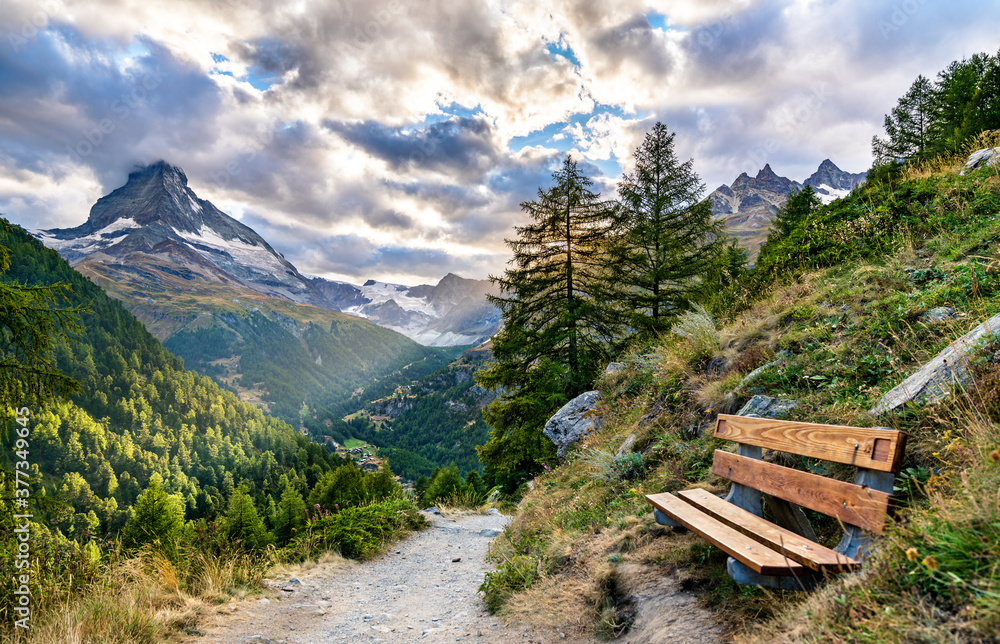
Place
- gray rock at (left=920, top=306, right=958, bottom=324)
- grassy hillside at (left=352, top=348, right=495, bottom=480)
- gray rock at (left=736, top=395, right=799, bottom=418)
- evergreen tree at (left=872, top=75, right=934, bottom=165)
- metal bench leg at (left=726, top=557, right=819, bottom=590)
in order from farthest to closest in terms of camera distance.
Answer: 1. grassy hillside at (left=352, top=348, right=495, bottom=480)
2. evergreen tree at (left=872, top=75, right=934, bottom=165)
3. gray rock at (left=736, top=395, right=799, bottom=418)
4. gray rock at (left=920, top=306, right=958, bottom=324)
5. metal bench leg at (left=726, top=557, right=819, bottom=590)

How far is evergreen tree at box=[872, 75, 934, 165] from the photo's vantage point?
33.4m

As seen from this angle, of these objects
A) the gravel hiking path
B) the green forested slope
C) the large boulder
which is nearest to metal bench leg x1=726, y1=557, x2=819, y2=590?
the gravel hiking path

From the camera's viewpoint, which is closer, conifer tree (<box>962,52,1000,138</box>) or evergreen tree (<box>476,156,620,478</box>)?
evergreen tree (<box>476,156,620,478</box>)

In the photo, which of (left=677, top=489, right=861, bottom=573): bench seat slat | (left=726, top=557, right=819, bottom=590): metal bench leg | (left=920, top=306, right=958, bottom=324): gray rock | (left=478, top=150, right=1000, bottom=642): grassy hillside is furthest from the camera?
(left=920, top=306, right=958, bottom=324): gray rock

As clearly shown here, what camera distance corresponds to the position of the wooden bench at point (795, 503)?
264 centimetres

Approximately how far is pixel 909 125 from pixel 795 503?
160 feet

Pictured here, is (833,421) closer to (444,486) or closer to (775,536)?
(775,536)

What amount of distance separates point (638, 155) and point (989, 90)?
25.2 meters

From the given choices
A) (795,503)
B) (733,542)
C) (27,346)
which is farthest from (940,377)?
(27,346)

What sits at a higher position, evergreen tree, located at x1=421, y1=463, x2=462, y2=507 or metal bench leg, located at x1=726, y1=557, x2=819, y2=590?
metal bench leg, located at x1=726, y1=557, x2=819, y2=590

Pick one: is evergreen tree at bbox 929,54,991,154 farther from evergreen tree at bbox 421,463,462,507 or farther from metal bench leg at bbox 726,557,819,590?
evergreen tree at bbox 421,463,462,507

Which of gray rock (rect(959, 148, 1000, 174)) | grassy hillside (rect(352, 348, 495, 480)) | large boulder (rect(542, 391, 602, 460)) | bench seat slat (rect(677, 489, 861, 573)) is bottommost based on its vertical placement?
grassy hillside (rect(352, 348, 495, 480))

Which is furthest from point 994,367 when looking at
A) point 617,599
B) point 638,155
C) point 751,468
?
point 638,155

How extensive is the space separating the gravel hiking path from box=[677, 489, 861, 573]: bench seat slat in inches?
31.1
